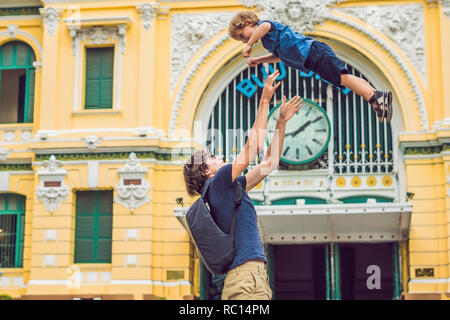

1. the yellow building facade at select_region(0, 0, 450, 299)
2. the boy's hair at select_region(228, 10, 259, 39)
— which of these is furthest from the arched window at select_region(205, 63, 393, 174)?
the boy's hair at select_region(228, 10, 259, 39)

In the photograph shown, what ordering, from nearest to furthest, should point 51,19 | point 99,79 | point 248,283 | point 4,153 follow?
point 248,283, point 99,79, point 51,19, point 4,153

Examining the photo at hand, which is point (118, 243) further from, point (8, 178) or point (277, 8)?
point (277, 8)

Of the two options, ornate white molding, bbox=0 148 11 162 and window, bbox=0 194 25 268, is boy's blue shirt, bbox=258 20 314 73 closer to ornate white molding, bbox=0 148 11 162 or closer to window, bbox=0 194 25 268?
window, bbox=0 194 25 268

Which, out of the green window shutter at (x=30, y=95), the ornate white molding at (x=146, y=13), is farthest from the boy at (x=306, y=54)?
the green window shutter at (x=30, y=95)

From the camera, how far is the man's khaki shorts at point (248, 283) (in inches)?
252

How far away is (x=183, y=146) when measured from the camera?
77.7 feet

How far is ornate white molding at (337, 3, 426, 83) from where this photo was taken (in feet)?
76.7

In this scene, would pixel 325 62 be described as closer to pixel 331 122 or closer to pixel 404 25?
pixel 331 122

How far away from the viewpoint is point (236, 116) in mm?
24078

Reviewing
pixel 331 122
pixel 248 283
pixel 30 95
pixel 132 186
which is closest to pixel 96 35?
pixel 30 95

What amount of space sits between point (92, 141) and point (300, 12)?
677 cm

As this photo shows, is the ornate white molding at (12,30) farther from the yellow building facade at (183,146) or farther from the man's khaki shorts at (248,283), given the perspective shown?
the man's khaki shorts at (248,283)

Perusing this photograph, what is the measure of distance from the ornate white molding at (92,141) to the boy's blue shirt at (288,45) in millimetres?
15827

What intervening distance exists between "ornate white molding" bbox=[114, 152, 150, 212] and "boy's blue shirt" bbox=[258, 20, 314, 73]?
15.3 metres
